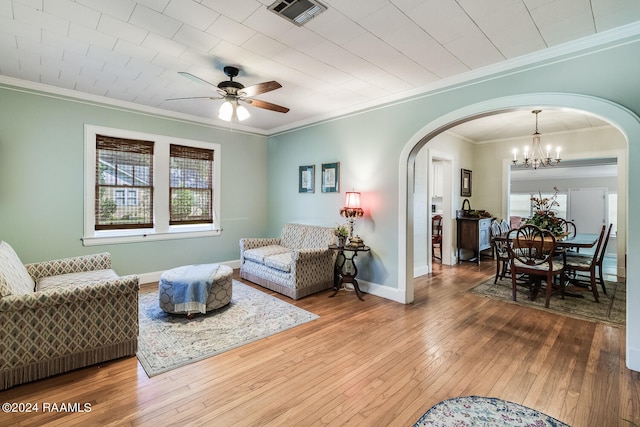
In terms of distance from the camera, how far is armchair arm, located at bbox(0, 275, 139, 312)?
6.97 feet

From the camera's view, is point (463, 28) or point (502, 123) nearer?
point (463, 28)

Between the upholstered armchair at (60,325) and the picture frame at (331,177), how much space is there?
3.14m

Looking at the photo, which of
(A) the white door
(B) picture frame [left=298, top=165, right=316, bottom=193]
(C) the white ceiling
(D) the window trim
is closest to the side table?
(B) picture frame [left=298, top=165, right=316, bottom=193]

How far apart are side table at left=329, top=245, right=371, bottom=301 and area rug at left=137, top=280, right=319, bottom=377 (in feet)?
2.86

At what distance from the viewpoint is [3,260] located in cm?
249

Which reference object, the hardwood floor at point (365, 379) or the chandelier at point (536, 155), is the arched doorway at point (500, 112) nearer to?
the hardwood floor at point (365, 379)

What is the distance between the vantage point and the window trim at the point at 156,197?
4.19 metres

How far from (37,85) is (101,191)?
1469mm

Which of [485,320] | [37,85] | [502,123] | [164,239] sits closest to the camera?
[485,320]

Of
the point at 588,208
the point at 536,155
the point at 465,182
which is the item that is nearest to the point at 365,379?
the point at 465,182

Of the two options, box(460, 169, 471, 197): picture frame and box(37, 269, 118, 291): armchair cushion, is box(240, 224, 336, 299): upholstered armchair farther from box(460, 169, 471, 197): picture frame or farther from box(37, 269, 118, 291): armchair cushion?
box(460, 169, 471, 197): picture frame

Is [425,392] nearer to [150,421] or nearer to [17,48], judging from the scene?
[150,421]

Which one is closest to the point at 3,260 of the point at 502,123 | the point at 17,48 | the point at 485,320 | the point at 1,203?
the point at 1,203

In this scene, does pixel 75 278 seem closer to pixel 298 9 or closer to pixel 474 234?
pixel 298 9
